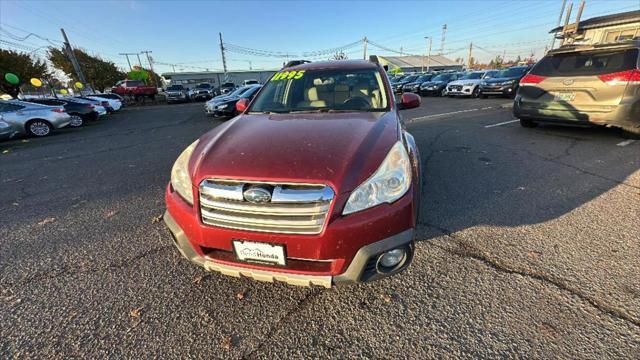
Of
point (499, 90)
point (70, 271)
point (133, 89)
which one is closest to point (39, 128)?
point (70, 271)

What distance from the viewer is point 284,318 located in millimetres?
1790

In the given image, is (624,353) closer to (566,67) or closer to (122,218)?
(122,218)

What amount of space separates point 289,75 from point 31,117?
450 inches

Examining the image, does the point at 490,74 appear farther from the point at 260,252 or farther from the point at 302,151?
the point at 260,252

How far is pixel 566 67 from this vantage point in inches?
211

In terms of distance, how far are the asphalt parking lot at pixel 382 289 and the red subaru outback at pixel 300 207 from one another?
1.31 feet

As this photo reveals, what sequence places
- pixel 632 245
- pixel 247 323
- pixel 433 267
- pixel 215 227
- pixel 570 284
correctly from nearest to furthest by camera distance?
pixel 215 227 < pixel 247 323 < pixel 570 284 < pixel 433 267 < pixel 632 245

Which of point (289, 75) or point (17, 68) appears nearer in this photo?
point (289, 75)

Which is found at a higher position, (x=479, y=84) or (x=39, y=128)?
(x=479, y=84)

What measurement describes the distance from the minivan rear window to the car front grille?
6.23 metres

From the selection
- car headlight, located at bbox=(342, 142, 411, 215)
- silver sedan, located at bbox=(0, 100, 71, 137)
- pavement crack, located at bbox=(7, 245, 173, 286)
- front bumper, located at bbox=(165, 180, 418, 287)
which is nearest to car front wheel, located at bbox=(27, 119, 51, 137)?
silver sedan, located at bbox=(0, 100, 71, 137)

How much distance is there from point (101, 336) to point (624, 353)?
2975mm

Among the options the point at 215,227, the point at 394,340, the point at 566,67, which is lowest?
the point at 394,340

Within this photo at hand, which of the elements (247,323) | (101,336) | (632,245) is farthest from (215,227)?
(632,245)
